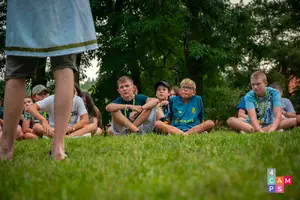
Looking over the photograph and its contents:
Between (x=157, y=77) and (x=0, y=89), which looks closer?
(x=0, y=89)

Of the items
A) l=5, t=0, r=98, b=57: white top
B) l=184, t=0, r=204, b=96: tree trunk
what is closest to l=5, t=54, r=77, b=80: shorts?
l=5, t=0, r=98, b=57: white top

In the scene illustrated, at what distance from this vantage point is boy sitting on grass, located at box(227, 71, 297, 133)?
6.47 metres

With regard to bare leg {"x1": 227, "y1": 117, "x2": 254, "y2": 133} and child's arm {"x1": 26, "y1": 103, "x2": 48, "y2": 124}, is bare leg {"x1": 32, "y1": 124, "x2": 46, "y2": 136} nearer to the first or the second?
child's arm {"x1": 26, "y1": 103, "x2": 48, "y2": 124}

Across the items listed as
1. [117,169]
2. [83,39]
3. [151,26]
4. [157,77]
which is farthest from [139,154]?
[157,77]

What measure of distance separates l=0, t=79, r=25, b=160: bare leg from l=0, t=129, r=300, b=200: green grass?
0.23 m

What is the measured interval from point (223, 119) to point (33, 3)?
1800 cm

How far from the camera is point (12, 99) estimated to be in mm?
3178

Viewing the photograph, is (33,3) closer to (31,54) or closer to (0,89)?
(31,54)

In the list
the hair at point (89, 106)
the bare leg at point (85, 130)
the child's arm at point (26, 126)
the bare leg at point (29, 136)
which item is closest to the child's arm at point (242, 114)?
the bare leg at point (85, 130)

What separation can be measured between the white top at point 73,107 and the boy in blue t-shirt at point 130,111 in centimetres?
47

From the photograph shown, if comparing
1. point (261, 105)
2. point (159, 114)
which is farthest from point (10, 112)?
point (159, 114)

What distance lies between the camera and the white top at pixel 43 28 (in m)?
3.06

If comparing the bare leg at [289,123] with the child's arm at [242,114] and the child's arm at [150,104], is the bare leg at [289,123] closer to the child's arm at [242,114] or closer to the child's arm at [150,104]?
the child's arm at [242,114]

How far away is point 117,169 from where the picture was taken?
240 centimetres
